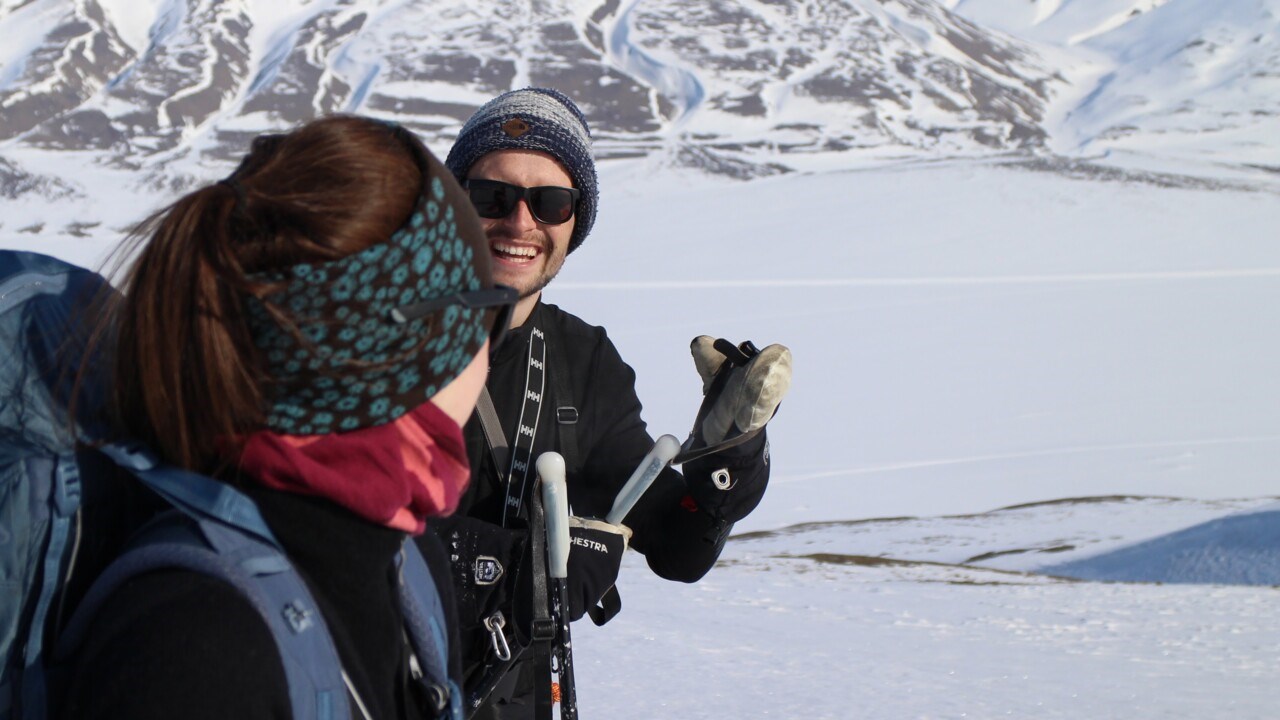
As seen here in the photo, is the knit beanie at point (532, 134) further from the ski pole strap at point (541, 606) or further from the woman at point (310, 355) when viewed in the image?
the woman at point (310, 355)

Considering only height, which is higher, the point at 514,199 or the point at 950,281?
the point at 514,199

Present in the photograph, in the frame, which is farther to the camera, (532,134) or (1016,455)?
(1016,455)

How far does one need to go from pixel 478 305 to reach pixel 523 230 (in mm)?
1048

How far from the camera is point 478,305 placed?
100 centimetres

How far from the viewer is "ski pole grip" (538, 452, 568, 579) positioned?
166 cm

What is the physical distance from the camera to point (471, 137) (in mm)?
2072

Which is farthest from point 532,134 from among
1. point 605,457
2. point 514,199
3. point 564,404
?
point 605,457

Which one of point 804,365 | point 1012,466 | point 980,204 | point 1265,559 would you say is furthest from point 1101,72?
point 1265,559

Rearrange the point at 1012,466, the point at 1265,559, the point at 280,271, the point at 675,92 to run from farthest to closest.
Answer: the point at 675,92, the point at 1012,466, the point at 1265,559, the point at 280,271

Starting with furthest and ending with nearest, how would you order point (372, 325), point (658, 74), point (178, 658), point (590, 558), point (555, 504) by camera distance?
point (658, 74), point (590, 558), point (555, 504), point (372, 325), point (178, 658)

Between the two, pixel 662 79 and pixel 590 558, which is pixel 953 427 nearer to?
pixel 590 558

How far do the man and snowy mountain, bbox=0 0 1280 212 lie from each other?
2729 centimetres

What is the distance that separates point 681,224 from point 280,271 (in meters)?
23.2

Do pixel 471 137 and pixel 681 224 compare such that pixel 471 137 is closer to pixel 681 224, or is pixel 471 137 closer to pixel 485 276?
pixel 485 276
